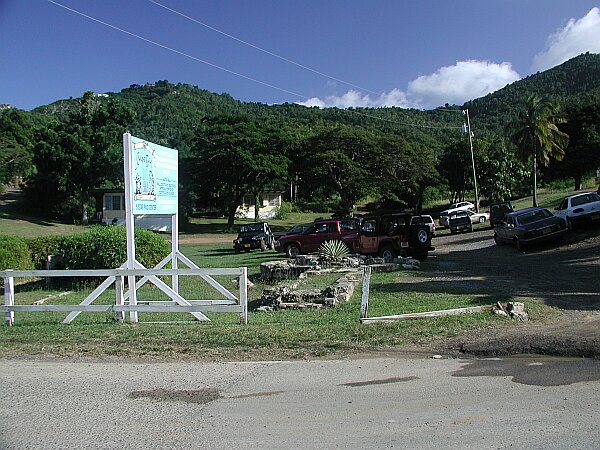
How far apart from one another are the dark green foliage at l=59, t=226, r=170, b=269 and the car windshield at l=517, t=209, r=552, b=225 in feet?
51.6

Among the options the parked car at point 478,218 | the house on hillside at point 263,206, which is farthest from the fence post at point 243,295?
the house on hillside at point 263,206

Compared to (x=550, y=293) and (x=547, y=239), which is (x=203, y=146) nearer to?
(x=547, y=239)

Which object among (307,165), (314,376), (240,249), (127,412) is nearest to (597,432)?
(314,376)

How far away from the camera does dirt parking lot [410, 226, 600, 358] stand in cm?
790

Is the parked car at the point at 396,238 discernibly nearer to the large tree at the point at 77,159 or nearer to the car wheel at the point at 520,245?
the car wheel at the point at 520,245

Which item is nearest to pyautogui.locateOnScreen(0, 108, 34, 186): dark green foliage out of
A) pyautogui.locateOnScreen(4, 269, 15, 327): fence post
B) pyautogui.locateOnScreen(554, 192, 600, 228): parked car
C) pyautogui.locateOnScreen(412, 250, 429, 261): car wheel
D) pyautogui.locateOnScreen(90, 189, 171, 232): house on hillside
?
pyautogui.locateOnScreen(90, 189, 171, 232): house on hillside

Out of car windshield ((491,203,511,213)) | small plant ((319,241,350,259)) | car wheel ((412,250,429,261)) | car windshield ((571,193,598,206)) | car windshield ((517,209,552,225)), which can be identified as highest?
car windshield ((571,193,598,206))

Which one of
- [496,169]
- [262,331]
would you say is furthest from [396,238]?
[496,169]

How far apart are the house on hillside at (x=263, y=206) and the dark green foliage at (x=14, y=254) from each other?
54961 millimetres

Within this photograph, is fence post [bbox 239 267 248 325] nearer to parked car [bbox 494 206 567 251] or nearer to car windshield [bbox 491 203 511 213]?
parked car [bbox 494 206 567 251]

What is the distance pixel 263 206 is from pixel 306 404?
7443 centimetres

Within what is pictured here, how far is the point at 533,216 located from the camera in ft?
84.1

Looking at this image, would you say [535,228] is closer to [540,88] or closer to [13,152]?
[13,152]

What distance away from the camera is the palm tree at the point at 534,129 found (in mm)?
43562
